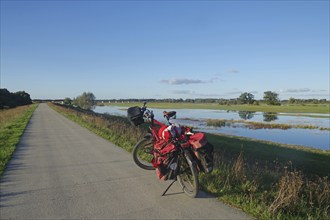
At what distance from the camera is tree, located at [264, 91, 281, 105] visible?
445 ft

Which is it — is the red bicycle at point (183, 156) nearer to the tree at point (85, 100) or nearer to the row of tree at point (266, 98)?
the tree at point (85, 100)

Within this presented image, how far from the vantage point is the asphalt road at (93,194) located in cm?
447

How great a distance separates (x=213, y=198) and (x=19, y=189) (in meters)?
3.74

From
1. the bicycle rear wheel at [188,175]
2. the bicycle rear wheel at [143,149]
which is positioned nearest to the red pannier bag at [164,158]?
the bicycle rear wheel at [188,175]

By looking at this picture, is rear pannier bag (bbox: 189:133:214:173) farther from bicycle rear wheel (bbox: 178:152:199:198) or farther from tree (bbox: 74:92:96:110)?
tree (bbox: 74:92:96:110)

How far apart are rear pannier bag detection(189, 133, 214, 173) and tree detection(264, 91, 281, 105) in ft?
450

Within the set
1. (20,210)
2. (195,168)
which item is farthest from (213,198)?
(20,210)

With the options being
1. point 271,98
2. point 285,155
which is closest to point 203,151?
point 285,155

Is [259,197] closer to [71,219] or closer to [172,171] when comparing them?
[172,171]

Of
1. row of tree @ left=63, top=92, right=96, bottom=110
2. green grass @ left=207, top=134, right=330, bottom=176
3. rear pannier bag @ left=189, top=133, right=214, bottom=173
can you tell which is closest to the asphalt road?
rear pannier bag @ left=189, top=133, right=214, bottom=173

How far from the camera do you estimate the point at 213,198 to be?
5145mm

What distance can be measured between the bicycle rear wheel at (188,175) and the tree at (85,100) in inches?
4236

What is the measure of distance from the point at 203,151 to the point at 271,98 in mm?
148627

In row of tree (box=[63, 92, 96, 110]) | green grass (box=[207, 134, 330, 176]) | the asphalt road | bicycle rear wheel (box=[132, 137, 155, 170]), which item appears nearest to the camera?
the asphalt road
